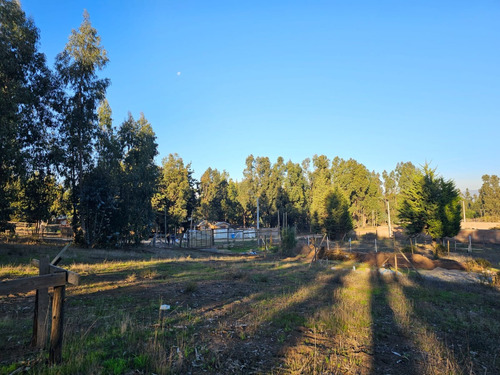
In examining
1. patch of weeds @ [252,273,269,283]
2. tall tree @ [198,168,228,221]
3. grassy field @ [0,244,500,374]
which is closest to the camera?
grassy field @ [0,244,500,374]

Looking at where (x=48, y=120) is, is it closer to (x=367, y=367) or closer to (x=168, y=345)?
(x=168, y=345)

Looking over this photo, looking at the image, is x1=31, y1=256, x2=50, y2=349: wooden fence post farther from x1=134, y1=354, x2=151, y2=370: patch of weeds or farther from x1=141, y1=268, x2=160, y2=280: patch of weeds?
x1=141, y1=268, x2=160, y2=280: patch of weeds

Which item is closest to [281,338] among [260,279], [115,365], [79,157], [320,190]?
[115,365]

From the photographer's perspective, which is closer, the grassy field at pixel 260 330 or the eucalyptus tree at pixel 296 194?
the grassy field at pixel 260 330

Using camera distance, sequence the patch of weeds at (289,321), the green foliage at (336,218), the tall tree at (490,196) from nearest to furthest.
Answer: the patch of weeds at (289,321) → the green foliage at (336,218) → the tall tree at (490,196)

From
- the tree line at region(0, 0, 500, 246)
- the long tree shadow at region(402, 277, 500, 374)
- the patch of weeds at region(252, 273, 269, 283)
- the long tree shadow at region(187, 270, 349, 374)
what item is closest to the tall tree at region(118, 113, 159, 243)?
the tree line at region(0, 0, 500, 246)

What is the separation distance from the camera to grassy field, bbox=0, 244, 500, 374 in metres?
4.74

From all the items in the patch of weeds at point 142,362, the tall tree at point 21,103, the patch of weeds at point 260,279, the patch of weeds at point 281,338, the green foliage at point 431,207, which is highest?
the tall tree at point 21,103

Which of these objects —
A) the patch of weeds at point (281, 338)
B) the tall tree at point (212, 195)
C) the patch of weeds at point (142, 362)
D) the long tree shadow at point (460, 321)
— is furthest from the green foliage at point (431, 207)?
the tall tree at point (212, 195)

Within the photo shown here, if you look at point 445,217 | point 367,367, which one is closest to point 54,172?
point 367,367

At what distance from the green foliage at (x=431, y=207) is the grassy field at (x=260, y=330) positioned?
17.0 metres

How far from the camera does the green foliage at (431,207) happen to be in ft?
89.1

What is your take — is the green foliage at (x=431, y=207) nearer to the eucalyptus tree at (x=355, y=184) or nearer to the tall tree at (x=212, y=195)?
the eucalyptus tree at (x=355, y=184)

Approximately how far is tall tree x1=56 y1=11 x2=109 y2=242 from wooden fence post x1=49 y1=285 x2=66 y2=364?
25.0m
